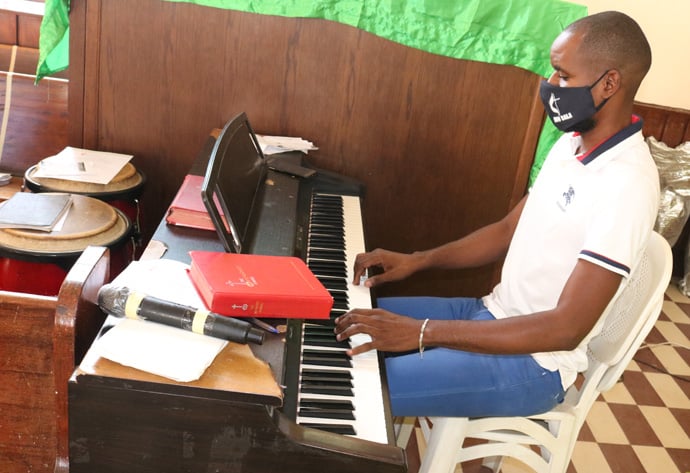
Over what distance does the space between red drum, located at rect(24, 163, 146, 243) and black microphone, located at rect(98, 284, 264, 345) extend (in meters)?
1.01

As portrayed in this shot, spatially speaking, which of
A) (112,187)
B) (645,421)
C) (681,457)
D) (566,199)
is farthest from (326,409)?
(645,421)

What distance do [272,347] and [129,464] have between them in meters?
0.34

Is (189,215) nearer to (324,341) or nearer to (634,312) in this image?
(324,341)

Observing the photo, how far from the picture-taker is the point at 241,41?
279 cm

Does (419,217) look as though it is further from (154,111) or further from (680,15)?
(680,15)

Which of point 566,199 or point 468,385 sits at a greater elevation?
point 566,199

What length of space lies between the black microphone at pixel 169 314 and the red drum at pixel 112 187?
1.01 meters

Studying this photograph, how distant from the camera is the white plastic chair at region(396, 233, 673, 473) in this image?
184cm

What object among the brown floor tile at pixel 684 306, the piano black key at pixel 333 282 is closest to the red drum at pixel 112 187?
the piano black key at pixel 333 282

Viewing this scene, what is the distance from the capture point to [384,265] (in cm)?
217

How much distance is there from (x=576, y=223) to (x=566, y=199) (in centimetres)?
9

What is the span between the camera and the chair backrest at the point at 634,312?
182 cm

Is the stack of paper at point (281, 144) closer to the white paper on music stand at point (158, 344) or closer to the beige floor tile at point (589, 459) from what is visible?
the white paper on music stand at point (158, 344)

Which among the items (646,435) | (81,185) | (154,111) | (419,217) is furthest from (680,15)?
(81,185)
